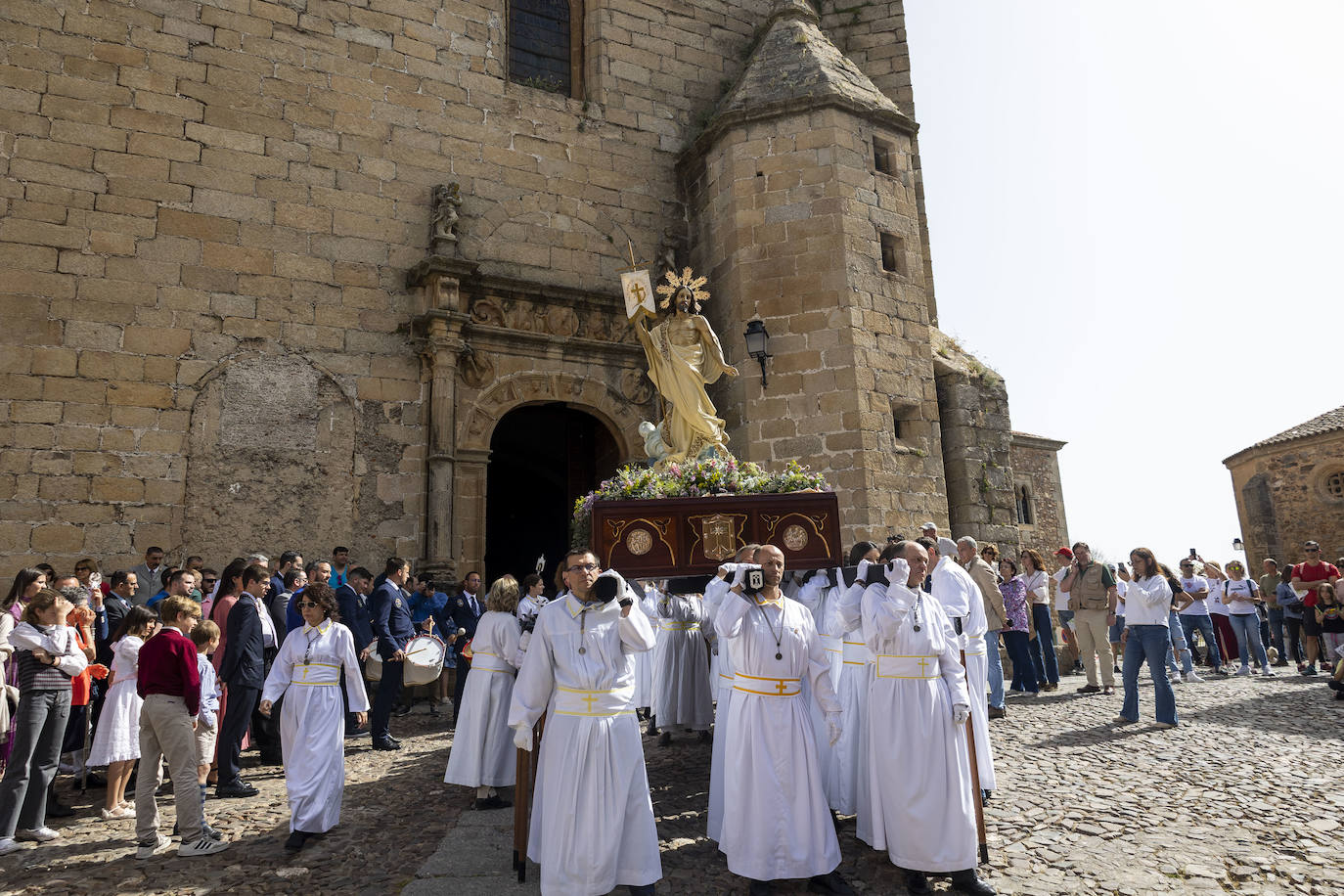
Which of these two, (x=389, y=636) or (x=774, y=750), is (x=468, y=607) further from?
(x=774, y=750)

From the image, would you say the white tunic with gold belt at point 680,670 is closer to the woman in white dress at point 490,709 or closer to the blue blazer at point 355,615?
the woman in white dress at point 490,709

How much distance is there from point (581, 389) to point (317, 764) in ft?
24.7

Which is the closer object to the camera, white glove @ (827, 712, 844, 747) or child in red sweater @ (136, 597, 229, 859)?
white glove @ (827, 712, 844, 747)

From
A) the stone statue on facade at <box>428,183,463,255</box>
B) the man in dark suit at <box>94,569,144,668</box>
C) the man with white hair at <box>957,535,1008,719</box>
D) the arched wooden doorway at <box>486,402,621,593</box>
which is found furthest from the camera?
the arched wooden doorway at <box>486,402,621,593</box>

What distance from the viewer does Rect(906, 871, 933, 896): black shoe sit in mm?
4152

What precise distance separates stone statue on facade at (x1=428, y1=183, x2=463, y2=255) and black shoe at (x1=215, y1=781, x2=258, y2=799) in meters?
7.04

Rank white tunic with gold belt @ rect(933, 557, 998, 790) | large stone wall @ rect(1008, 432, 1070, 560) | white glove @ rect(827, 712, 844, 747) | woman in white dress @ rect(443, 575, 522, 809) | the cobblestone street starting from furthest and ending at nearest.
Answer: large stone wall @ rect(1008, 432, 1070, 560), woman in white dress @ rect(443, 575, 522, 809), white tunic with gold belt @ rect(933, 557, 998, 790), white glove @ rect(827, 712, 844, 747), the cobblestone street

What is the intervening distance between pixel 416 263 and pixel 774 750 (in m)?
8.96

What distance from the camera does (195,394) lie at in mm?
9945

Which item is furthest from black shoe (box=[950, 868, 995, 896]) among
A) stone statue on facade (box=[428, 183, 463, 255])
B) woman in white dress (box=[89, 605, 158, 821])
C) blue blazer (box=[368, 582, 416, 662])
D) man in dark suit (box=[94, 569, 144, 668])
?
stone statue on facade (box=[428, 183, 463, 255])

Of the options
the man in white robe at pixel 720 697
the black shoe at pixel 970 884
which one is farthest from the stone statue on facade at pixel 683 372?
the black shoe at pixel 970 884

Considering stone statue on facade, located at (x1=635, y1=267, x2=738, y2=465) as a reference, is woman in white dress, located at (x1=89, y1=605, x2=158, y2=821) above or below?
below

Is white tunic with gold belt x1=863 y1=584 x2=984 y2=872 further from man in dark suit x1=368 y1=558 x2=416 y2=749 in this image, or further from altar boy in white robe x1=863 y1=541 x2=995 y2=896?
man in dark suit x1=368 y1=558 x2=416 y2=749

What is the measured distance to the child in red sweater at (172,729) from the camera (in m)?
4.85
